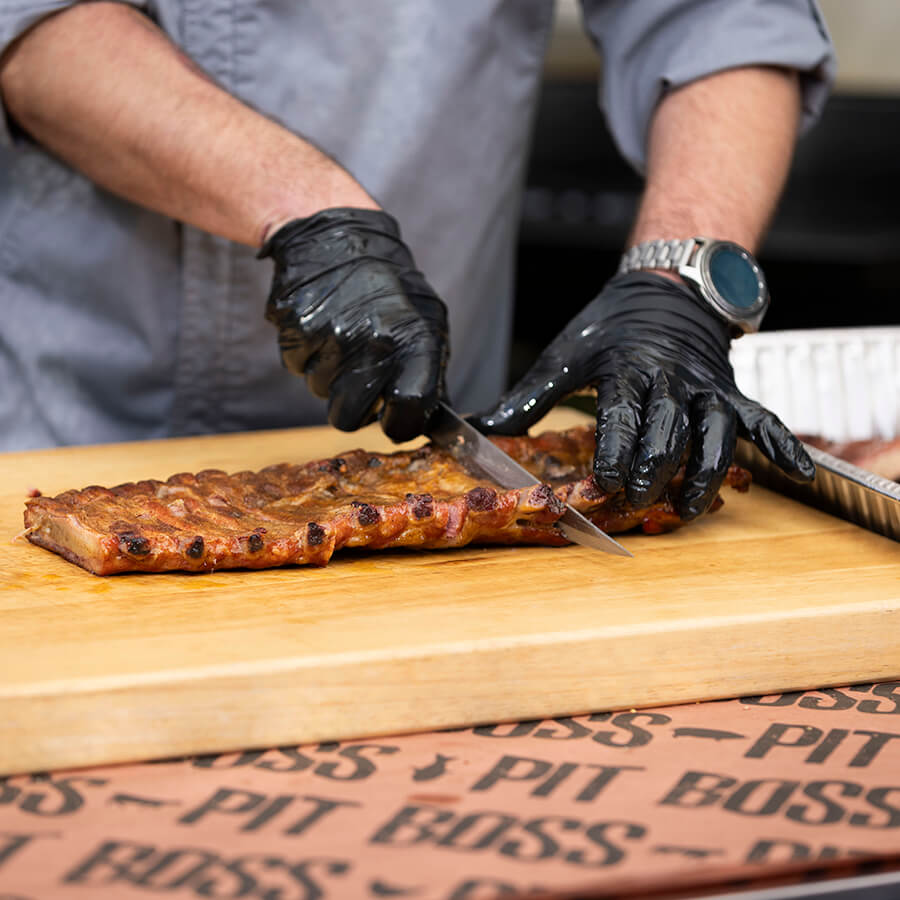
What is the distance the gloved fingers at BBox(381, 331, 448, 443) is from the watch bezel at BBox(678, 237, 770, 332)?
1.91 feet

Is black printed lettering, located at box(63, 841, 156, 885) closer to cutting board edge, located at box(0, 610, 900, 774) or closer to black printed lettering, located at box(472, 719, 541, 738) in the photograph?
cutting board edge, located at box(0, 610, 900, 774)

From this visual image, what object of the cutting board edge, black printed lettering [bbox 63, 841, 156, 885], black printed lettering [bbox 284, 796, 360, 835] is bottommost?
black printed lettering [bbox 63, 841, 156, 885]

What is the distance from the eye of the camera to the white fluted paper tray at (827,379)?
2.81 m

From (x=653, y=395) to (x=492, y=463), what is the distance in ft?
1.04

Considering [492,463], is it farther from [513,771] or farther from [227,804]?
[227,804]

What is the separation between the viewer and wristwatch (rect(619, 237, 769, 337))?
7.64 ft

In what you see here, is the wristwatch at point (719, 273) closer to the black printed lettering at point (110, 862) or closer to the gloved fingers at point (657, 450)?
the gloved fingers at point (657, 450)

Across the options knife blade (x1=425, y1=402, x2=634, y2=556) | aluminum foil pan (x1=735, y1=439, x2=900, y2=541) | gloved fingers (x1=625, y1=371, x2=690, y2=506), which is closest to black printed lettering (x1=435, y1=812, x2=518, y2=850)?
knife blade (x1=425, y1=402, x2=634, y2=556)

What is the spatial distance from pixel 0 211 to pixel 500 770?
2.07m

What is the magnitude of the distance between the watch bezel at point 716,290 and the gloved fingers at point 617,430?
1.28 feet

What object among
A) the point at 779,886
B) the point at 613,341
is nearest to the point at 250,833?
the point at 779,886

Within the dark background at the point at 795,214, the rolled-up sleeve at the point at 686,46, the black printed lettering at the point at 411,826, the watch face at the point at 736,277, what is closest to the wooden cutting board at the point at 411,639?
the black printed lettering at the point at 411,826

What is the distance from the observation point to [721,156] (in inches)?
108

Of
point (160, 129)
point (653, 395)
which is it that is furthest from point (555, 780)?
point (160, 129)
